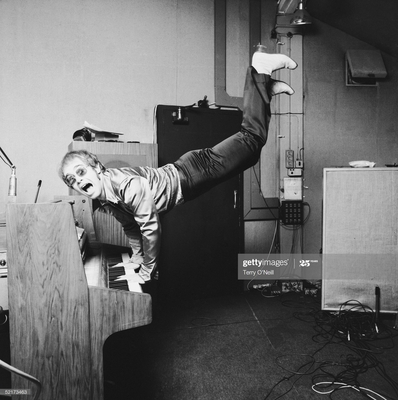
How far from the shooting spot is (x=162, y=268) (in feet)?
10.9

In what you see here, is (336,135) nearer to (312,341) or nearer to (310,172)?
(310,172)

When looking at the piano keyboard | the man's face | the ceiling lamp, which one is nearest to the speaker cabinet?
the ceiling lamp

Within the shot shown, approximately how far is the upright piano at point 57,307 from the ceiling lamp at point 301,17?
3.13m

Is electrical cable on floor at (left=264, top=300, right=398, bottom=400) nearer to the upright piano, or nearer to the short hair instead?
the upright piano

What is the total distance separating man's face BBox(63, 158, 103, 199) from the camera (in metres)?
1.59

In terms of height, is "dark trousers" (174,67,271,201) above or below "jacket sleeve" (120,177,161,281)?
above

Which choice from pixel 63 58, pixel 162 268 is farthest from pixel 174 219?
pixel 63 58

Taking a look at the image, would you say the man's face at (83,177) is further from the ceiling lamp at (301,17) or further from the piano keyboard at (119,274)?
the ceiling lamp at (301,17)

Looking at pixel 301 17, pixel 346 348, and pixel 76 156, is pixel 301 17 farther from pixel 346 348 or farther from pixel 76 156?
pixel 346 348

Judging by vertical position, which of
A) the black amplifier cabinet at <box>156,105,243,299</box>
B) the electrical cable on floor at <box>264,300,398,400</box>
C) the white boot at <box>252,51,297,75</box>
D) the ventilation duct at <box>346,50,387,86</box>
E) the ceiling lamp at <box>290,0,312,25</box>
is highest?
the ceiling lamp at <box>290,0,312,25</box>

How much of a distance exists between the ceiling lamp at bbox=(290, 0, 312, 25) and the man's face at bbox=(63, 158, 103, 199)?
9.29ft

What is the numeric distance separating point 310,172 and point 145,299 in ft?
9.85

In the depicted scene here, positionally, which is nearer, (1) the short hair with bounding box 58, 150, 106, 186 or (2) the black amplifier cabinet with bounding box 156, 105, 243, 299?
(1) the short hair with bounding box 58, 150, 106, 186

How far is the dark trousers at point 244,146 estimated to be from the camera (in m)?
1.96
